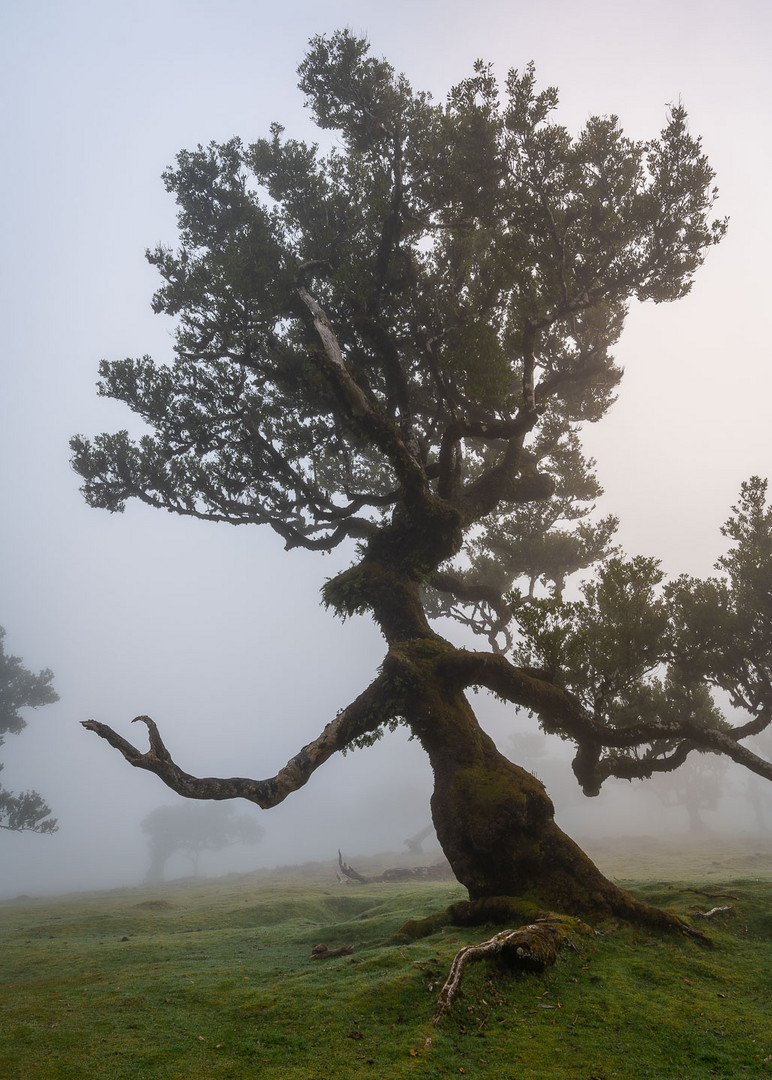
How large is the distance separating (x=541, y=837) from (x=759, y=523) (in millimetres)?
13704

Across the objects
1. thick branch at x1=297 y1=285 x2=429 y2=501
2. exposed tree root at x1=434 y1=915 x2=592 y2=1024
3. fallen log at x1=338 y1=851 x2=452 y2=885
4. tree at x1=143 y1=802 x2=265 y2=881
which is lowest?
tree at x1=143 y1=802 x2=265 y2=881

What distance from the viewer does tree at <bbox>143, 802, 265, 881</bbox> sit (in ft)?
260

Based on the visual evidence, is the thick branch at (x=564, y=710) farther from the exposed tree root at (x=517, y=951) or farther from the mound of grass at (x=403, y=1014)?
the exposed tree root at (x=517, y=951)

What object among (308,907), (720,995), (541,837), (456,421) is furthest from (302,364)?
(308,907)

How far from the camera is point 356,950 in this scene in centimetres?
1176

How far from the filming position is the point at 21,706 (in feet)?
155

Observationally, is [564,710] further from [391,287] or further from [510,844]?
[391,287]

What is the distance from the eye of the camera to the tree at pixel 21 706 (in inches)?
1689

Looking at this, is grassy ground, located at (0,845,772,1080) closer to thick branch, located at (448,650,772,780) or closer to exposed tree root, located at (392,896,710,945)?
exposed tree root, located at (392,896,710,945)

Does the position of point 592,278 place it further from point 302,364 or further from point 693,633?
point 693,633

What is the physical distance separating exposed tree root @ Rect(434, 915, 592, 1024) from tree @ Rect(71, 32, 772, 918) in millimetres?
2362

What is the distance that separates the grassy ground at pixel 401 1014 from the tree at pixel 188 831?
79.9 meters

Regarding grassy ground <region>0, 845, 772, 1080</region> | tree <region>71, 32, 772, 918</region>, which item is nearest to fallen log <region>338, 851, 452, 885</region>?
tree <region>71, 32, 772, 918</region>

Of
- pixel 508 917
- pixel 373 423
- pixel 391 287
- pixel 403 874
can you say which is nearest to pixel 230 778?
pixel 508 917
